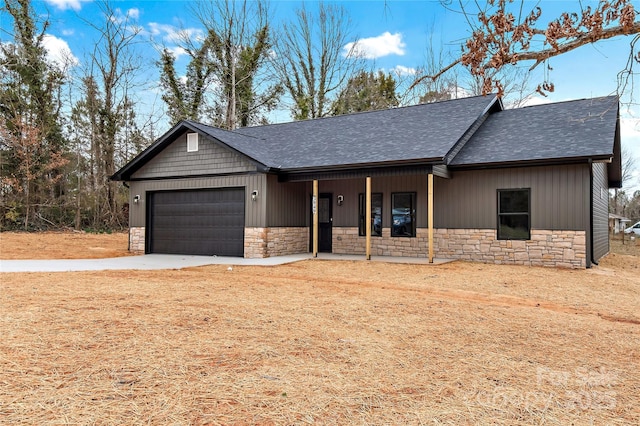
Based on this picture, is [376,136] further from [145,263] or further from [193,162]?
[145,263]

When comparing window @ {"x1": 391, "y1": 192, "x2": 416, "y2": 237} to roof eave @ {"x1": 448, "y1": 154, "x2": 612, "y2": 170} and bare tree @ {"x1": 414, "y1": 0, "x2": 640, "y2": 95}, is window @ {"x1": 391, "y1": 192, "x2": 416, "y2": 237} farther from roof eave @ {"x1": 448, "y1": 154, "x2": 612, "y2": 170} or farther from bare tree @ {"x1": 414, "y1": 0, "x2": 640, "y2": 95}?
bare tree @ {"x1": 414, "y1": 0, "x2": 640, "y2": 95}

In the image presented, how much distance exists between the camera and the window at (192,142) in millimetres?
12811

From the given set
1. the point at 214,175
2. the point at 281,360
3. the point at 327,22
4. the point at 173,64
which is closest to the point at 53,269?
the point at 214,175

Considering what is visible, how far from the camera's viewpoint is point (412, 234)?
1197 cm

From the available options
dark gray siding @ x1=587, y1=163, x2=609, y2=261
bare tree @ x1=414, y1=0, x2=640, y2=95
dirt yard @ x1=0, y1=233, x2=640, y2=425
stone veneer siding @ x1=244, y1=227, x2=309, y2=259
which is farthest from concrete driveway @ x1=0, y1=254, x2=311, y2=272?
dark gray siding @ x1=587, y1=163, x2=609, y2=261

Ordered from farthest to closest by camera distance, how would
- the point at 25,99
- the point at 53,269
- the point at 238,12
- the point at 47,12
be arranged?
1. the point at 238,12
2. the point at 25,99
3. the point at 47,12
4. the point at 53,269

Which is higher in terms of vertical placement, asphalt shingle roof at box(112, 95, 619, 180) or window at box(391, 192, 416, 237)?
asphalt shingle roof at box(112, 95, 619, 180)

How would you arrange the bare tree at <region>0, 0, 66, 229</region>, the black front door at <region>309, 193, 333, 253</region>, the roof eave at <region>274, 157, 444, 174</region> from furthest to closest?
the bare tree at <region>0, 0, 66, 229</region> → the black front door at <region>309, 193, 333, 253</region> → the roof eave at <region>274, 157, 444, 174</region>

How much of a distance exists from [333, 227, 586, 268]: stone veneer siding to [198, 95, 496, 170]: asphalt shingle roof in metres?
2.43

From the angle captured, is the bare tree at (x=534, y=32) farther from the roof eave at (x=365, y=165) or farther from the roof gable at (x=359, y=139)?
the roof gable at (x=359, y=139)

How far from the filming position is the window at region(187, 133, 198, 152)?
1281 centimetres

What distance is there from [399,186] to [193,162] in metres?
6.27

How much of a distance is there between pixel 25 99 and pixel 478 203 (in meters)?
20.4

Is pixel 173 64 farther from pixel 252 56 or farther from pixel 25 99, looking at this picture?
pixel 25 99
